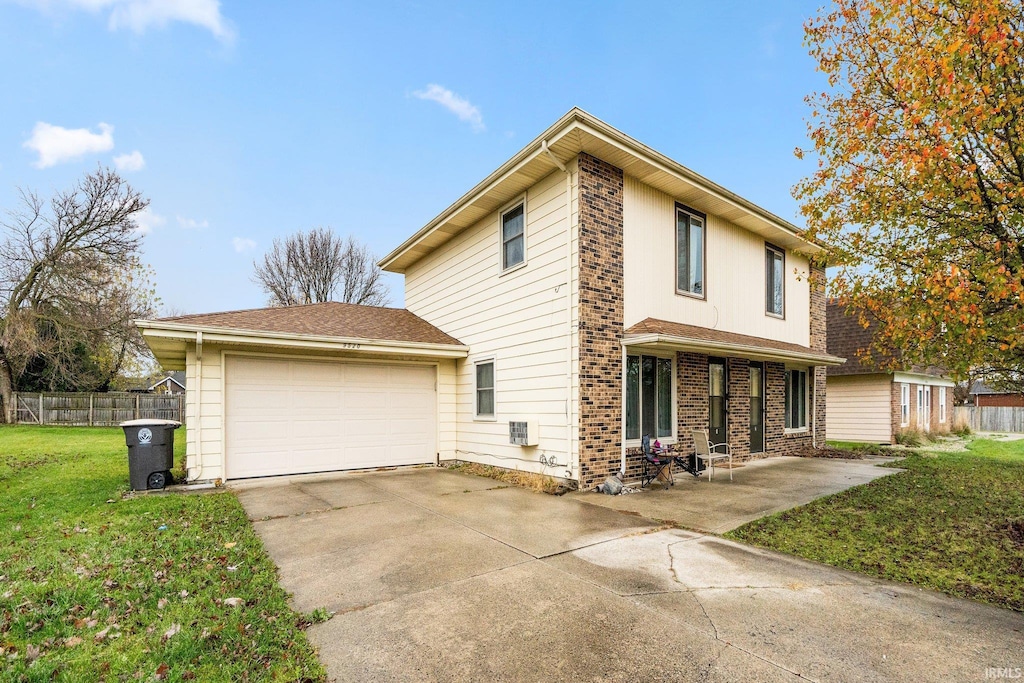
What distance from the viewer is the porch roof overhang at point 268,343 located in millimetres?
7957

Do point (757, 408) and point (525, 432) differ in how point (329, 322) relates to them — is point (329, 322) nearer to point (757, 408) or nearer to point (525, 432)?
point (525, 432)

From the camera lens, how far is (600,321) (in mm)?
8109

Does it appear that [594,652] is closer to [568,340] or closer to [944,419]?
[568,340]

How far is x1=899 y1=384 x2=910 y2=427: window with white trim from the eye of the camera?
16.5 meters

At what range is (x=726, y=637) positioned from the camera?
3088 mm

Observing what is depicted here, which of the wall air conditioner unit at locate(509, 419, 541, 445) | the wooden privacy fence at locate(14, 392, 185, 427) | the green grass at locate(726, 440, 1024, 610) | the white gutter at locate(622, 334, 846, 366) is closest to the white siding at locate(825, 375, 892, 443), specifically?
the white gutter at locate(622, 334, 846, 366)

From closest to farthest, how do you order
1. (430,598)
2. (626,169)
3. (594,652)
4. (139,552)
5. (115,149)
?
1. (594,652)
2. (430,598)
3. (139,552)
4. (626,169)
5. (115,149)

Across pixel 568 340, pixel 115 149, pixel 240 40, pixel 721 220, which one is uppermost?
pixel 115 149

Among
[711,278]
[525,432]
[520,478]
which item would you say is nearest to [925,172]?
[711,278]

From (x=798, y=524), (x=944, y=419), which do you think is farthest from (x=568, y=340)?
(x=944, y=419)

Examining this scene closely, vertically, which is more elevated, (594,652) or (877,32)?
(877,32)

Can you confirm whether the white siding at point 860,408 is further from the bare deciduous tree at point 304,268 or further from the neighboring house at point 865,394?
the bare deciduous tree at point 304,268

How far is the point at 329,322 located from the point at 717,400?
8563mm

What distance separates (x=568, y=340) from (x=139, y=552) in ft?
19.7
